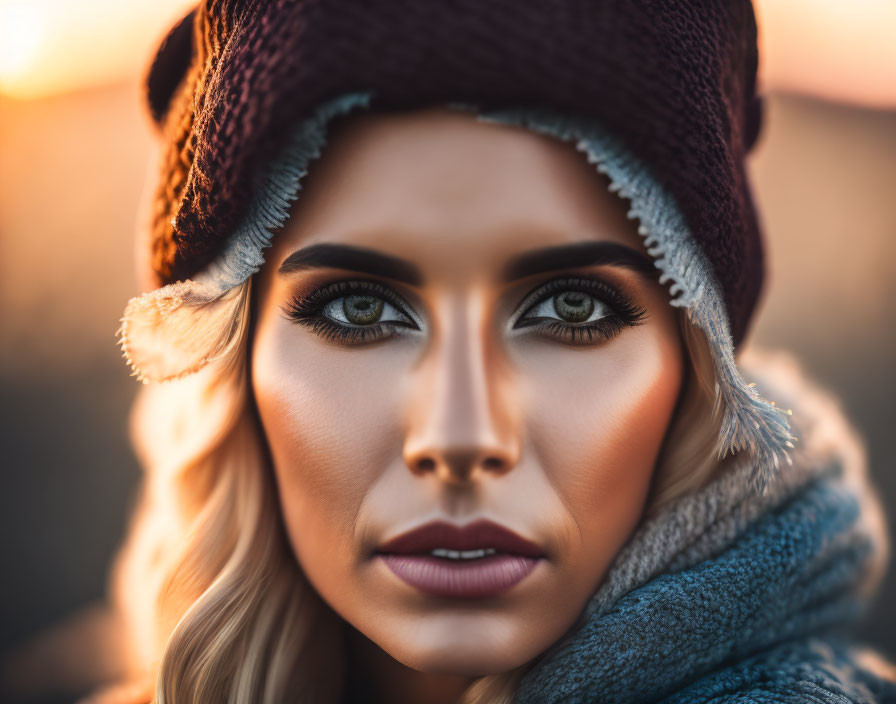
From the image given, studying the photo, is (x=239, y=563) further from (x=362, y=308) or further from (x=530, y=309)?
(x=530, y=309)

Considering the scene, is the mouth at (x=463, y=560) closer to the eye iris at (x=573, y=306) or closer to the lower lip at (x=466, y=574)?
the lower lip at (x=466, y=574)

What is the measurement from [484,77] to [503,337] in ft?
0.98

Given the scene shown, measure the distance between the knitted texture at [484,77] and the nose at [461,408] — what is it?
0.26m

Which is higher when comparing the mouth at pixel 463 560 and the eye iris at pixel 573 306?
the eye iris at pixel 573 306

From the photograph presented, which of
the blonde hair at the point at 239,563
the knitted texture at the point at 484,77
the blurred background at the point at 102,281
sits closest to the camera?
the knitted texture at the point at 484,77

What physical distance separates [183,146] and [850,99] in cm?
235

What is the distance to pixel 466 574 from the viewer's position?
81 cm

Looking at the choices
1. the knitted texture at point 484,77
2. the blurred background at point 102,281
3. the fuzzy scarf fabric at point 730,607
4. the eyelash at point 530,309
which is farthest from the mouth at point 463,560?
the blurred background at point 102,281

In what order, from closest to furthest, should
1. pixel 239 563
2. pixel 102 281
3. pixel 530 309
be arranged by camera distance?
pixel 530 309
pixel 239 563
pixel 102 281

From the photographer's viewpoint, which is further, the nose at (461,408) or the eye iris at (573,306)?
the eye iris at (573,306)

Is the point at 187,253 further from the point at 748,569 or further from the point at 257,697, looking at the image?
the point at 748,569

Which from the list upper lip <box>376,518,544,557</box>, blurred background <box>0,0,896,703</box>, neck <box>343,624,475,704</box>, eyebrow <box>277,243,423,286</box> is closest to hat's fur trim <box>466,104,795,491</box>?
eyebrow <box>277,243,423,286</box>

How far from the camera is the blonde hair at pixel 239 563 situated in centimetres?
96

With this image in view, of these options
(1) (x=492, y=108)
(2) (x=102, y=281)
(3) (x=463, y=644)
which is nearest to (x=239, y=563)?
(3) (x=463, y=644)
